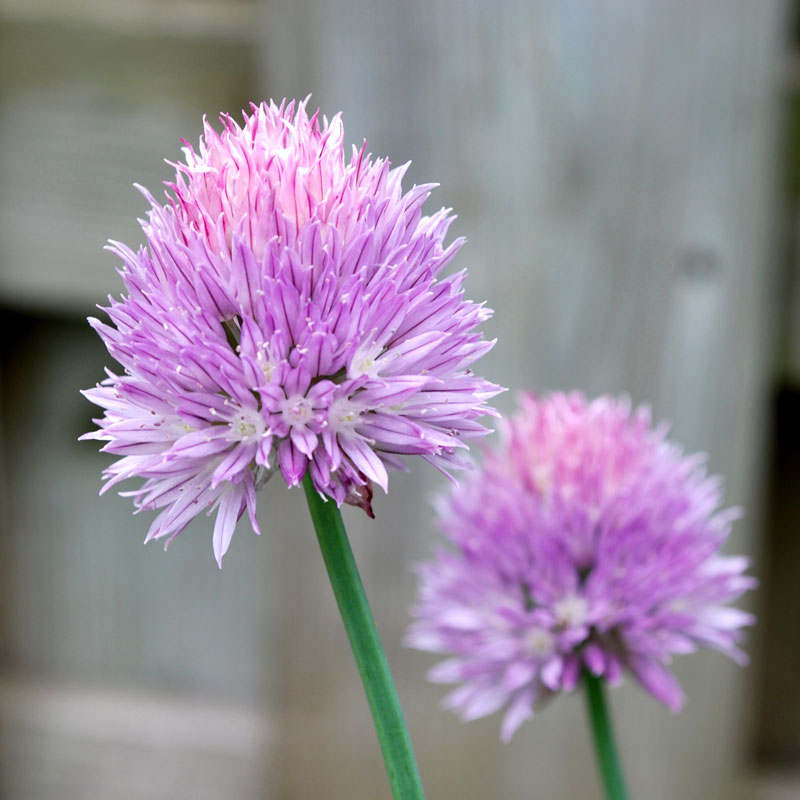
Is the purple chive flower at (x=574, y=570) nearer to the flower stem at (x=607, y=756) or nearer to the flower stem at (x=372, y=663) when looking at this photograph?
the flower stem at (x=607, y=756)

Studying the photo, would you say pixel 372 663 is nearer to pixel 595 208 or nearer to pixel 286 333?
pixel 286 333

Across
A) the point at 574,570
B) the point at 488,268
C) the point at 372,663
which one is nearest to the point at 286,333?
the point at 372,663

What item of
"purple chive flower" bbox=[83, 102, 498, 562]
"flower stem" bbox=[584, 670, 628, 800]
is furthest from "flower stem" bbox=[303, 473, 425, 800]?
"flower stem" bbox=[584, 670, 628, 800]

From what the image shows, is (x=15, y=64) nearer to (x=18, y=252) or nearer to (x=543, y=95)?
(x=18, y=252)

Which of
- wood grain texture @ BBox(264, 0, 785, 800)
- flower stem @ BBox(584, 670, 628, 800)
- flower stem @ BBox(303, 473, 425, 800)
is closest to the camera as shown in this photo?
flower stem @ BBox(303, 473, 425, 800)

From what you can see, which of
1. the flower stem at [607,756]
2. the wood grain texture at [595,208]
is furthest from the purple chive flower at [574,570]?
the wood grain texture at [595,208]

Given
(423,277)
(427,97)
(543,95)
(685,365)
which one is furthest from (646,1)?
(423,277)

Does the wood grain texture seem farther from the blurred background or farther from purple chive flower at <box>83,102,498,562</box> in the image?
Result: purple chive flower at <box>83,102,498,562</box>
